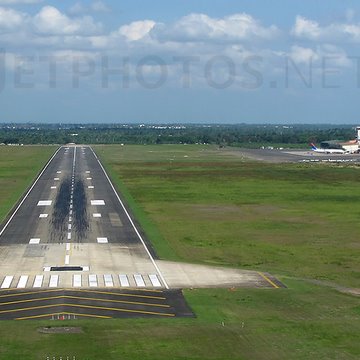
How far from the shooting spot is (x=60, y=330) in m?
41.5

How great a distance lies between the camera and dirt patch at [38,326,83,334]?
135ft

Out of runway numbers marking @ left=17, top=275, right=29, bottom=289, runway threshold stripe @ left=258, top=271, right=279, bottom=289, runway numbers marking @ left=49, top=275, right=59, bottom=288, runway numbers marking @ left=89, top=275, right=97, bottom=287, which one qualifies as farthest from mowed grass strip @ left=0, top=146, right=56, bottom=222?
runway threshold stripe @ left=258, top=271, right=279, bottom=289

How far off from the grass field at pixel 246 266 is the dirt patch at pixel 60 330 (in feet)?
1.28

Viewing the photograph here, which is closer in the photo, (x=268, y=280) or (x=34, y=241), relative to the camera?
(x=268, y=280)

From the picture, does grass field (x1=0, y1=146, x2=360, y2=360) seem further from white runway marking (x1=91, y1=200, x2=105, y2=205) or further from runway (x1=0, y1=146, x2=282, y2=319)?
white runway marking (x1=91, y1=200, x2=105, y2=205)

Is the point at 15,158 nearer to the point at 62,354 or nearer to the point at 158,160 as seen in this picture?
the point at 158,160

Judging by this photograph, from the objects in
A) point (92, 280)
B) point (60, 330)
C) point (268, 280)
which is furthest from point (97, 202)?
point (60, 330)

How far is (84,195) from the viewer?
357ft

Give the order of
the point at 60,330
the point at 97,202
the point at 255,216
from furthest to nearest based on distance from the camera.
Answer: the point at 97,202 < the point at 255,216 < the point at 60,330

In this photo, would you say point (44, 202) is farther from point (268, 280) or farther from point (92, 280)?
point (268, 280)

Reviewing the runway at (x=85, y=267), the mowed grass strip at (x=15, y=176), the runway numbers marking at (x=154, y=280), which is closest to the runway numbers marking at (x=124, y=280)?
the runway at (x=85, y=267)

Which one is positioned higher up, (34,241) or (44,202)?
(44,202)

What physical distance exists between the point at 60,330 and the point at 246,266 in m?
22.2

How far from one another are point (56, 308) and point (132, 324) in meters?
5.53
